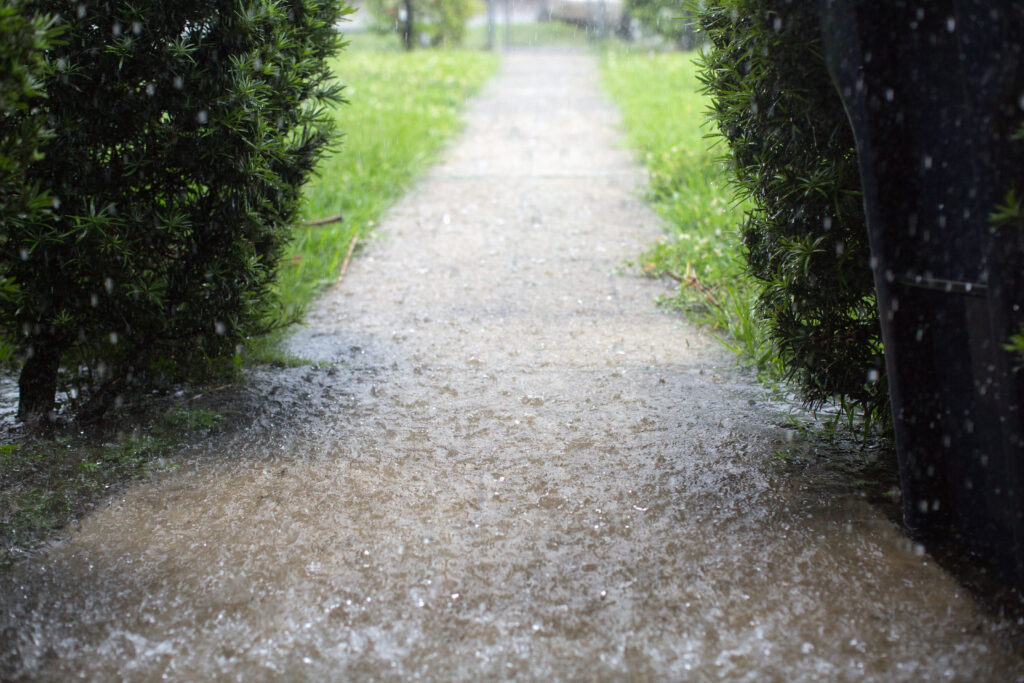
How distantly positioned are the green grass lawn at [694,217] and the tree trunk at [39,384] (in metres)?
2.60

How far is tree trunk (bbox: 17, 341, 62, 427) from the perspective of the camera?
330 centimetres

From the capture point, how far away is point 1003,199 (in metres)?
1.90

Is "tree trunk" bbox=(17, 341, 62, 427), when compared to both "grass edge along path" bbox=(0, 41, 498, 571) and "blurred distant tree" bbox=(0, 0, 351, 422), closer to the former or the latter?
"blurred distant tree" bbox=(0, 0, 351, 422)

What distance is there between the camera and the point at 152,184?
3.25 metres

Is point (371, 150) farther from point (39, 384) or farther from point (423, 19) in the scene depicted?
point (423, 19)

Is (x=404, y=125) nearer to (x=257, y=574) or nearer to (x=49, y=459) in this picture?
(x=49, y=459)

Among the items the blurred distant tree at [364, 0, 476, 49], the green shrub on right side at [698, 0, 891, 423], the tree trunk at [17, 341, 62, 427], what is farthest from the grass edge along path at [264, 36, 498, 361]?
the blurred distant tree at [364, 0, 476, 49]

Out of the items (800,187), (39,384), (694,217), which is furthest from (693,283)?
(39,384)

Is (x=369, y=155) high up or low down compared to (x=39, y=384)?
up

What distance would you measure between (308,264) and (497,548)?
11.3ft

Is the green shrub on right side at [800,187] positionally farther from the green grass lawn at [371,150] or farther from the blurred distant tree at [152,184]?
the green grass lawn at [371,150]

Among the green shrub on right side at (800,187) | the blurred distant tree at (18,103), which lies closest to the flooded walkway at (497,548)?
the green shrub on right side at (800,187)

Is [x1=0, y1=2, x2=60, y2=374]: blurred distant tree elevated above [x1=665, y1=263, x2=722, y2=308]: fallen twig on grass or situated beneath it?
elevated above

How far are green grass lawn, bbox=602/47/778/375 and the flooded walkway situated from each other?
271mm
